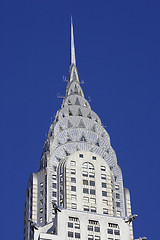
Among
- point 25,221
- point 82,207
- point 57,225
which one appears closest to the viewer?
point 57,225

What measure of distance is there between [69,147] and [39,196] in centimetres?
1395

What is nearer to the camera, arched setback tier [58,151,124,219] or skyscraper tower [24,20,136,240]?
skyscraper tower [24,20,136,240]

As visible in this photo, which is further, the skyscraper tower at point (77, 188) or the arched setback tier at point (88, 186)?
the arched setback tier at point (88, 186)

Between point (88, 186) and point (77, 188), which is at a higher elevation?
point (88, 186)

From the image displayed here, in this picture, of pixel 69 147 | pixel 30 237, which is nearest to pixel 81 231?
pixel 30 237

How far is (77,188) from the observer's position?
6491 inches

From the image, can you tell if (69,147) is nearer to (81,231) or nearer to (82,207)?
(82,207)

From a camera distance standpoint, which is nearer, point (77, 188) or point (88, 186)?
point (77, 188)

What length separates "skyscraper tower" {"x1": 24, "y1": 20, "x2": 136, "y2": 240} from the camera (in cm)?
15288

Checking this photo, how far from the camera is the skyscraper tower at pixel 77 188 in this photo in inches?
6019

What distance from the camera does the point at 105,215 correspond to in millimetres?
156500

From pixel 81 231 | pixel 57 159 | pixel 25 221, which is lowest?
pixel 81 231

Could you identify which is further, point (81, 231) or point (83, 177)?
point (83, 177)

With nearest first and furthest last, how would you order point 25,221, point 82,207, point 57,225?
point 57,225, point 82,207, point 25,221
